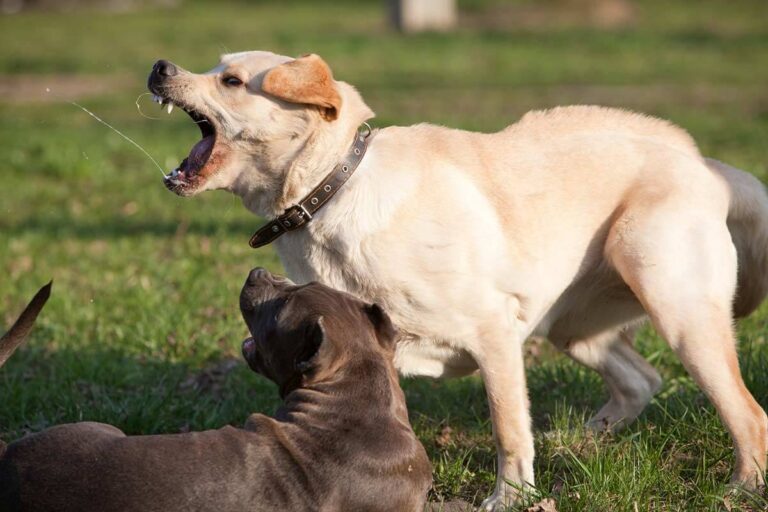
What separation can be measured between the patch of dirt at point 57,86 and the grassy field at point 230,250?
0.06m

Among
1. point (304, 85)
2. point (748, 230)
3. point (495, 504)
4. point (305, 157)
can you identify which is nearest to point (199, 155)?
point (305, 157)

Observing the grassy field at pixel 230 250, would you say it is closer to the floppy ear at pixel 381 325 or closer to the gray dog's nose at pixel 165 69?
the floppy ear at pixel 381 325

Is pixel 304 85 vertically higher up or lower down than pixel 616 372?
higher up

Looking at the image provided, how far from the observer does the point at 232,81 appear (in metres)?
4.71

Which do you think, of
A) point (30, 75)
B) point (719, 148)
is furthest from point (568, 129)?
point (30, 75)

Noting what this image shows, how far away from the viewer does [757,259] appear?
522 cm

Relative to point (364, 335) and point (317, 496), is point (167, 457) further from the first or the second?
point (364, 335)

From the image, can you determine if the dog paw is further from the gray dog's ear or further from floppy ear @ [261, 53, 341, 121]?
floppy ear @ [261, 53, 341, 121]

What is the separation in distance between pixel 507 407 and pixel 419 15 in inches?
853

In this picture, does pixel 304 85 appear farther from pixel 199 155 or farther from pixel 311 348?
pixel 311 348

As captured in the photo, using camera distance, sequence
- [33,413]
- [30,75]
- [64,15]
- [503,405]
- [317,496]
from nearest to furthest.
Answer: [317,496]
[503,405]
[33,413]
[30,75]
[64,15]

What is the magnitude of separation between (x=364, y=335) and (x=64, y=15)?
29.1m

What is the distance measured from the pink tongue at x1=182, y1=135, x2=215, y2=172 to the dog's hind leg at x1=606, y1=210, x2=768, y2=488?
1.83 m

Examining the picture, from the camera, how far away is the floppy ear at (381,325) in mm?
4262
